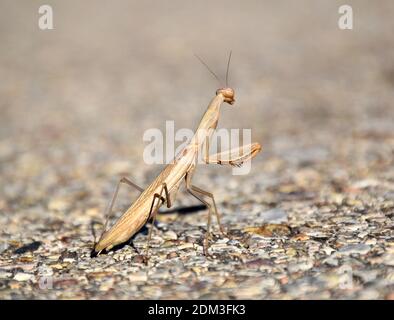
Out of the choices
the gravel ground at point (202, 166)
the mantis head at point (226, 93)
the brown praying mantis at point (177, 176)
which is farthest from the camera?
the mantis head at point (226, 93)

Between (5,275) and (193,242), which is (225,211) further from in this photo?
(5,275)

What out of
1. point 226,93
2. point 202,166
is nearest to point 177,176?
point 226,93

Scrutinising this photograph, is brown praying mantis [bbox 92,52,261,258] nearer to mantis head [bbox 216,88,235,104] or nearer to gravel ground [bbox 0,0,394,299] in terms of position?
mantis head [bbox 216,88,235,104]

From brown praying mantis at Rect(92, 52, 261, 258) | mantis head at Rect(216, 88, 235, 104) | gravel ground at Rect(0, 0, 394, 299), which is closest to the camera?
gravel ground at Rect(0, 0, 394, 299)

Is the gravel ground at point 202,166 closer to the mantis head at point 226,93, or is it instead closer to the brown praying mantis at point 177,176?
the brown praying mantis at point 177,176

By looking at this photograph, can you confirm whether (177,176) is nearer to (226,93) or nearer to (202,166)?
(226,93)

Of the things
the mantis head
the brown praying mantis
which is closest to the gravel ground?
the brown praying mantis

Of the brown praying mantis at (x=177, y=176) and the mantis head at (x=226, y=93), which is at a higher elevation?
the mantis head at (x=226, y=93)

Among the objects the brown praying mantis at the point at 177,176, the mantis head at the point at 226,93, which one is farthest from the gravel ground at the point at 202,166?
the mantis head at the point at 226,93
